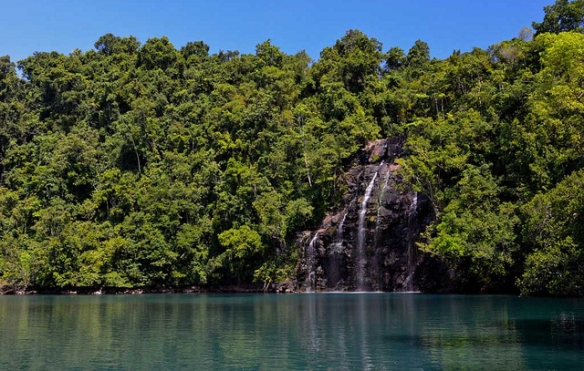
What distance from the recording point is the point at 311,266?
5269 cm

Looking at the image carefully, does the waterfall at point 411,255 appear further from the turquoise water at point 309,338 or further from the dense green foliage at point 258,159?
the turquoise water at point 309,338

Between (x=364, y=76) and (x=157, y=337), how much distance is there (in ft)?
162

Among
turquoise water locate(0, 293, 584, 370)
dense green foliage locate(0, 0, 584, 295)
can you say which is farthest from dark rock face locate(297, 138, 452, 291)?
turquoise water locate(0, 293, 584, 370)

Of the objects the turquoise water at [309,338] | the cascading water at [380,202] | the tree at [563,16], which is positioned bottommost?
the turquoise water at [309,338]

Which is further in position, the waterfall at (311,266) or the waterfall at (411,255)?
the waterfall at (311,266)

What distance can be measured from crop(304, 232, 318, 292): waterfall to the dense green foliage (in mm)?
1568

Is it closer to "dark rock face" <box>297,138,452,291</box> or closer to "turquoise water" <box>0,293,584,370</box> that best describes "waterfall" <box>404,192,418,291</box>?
"dark rock face" <box>297,138,452,291</box>

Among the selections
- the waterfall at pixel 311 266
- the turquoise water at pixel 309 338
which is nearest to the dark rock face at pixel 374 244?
the waterfall at pixel 311 266

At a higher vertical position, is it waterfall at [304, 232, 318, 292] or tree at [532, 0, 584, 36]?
tree at [532, 0, 584, 36]

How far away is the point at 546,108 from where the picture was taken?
70.3ft

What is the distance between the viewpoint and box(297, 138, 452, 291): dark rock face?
157ft

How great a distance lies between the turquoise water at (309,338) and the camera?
16469 mm

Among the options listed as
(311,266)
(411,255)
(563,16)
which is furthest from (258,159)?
(563,16)

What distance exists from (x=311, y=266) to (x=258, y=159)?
14.1 metres
